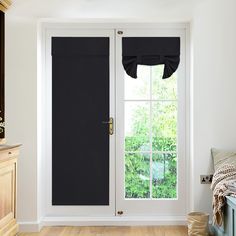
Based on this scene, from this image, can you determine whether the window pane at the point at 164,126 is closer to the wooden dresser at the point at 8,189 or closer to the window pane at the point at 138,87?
the window pane at the point at 138,87

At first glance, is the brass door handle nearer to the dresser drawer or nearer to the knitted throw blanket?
the dresser drawer

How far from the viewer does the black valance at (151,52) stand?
5.46 m

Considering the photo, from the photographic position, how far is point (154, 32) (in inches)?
216

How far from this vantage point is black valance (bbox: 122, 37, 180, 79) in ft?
17.9

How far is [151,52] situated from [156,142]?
99cm

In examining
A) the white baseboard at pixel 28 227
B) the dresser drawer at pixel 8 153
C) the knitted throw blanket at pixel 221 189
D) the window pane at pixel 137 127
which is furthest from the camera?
the window pane at pixel 137 127

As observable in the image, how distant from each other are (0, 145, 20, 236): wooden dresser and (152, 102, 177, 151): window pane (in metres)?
1.57

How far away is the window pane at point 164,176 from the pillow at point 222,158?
577mm

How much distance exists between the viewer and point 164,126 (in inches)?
218

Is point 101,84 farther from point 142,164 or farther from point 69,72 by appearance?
point 142,164

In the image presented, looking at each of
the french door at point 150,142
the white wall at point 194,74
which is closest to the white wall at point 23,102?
the white wall at point 194,74

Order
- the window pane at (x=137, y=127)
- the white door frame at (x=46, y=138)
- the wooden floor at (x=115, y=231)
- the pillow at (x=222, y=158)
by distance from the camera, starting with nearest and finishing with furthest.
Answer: the pillow at (x=222, y=158)
the wooden floor at (x=115, y=231)
the white door frame at (x=46, y=138)
the window pane at (x=137, y=127)

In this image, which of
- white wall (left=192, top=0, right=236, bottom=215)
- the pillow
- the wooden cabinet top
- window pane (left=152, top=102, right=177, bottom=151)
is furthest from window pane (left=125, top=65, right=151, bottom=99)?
the wooden cabinet top

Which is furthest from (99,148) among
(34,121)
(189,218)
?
(189,218)
